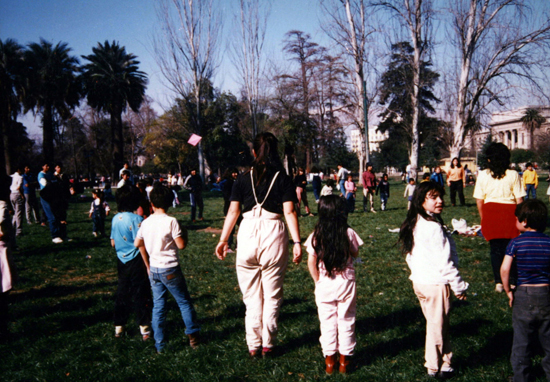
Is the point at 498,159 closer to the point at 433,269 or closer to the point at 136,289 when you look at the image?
the point at 433,269

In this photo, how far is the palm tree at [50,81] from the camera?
32.6 meters

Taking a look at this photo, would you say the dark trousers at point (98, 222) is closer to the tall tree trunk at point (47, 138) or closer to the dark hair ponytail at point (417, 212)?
the dark hair ponytail at point (417, 212)

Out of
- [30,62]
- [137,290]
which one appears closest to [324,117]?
[30,62]

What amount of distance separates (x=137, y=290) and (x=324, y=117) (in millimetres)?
40743

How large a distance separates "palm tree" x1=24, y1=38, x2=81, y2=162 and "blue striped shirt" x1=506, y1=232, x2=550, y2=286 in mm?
34537

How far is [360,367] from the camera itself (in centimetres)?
352

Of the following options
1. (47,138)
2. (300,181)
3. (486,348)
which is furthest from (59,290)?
(47,138)

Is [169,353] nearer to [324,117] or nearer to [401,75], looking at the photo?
[401,75]

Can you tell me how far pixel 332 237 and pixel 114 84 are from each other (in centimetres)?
3641

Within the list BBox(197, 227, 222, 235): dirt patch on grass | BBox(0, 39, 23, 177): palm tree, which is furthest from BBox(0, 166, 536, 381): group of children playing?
BBox(0, 39, 23, 177): palm tree

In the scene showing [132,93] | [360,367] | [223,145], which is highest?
[132,93]

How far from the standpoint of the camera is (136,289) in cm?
425

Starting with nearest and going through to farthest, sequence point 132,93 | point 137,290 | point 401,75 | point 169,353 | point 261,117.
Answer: point 169,353, point 137,290, point 401,75, point 132,93, point 261,117

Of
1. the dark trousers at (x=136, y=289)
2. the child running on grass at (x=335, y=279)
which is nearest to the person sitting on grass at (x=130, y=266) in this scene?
the dark trousers at (x=136, y=289)
